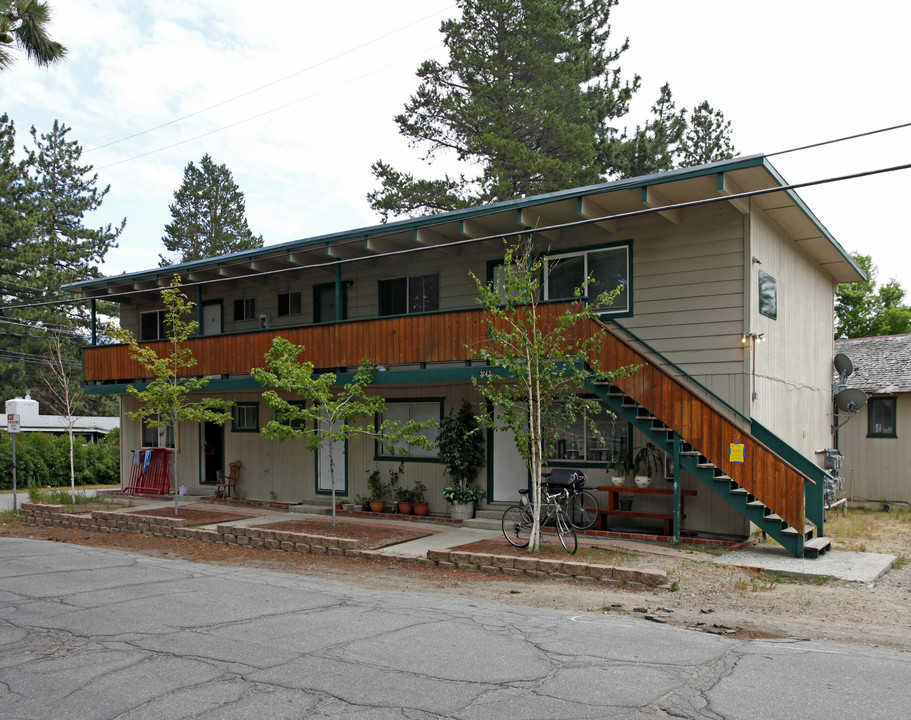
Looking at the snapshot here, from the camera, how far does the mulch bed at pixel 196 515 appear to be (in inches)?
633

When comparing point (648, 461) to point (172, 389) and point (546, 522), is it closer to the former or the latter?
point (546, 522)

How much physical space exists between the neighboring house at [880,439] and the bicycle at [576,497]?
10.1 metres

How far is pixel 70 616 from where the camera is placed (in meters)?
8.34

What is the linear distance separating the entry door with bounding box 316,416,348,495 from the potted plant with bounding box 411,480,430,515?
214 centimetres

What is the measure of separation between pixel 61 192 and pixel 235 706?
45.5 meters

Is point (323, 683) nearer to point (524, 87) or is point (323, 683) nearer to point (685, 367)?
point (685, 367)

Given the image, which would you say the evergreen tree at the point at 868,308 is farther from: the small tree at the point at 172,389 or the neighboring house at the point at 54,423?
the neighboring house at the point at 54,423

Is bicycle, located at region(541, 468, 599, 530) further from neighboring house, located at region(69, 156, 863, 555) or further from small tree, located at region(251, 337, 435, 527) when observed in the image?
small tree, located at region(251, 337, 435, 527)

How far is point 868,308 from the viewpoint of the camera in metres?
40.0

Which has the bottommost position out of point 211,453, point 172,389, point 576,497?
point 576,497

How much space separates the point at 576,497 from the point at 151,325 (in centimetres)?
1561

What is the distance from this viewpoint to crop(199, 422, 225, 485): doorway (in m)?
21.5

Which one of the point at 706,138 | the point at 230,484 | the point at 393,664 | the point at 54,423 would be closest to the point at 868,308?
the point at 706,138

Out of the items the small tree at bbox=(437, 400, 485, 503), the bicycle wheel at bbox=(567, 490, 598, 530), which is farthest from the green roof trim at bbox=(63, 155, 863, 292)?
the bicycle wheel at bbox=(567, 490, 598, 530)
